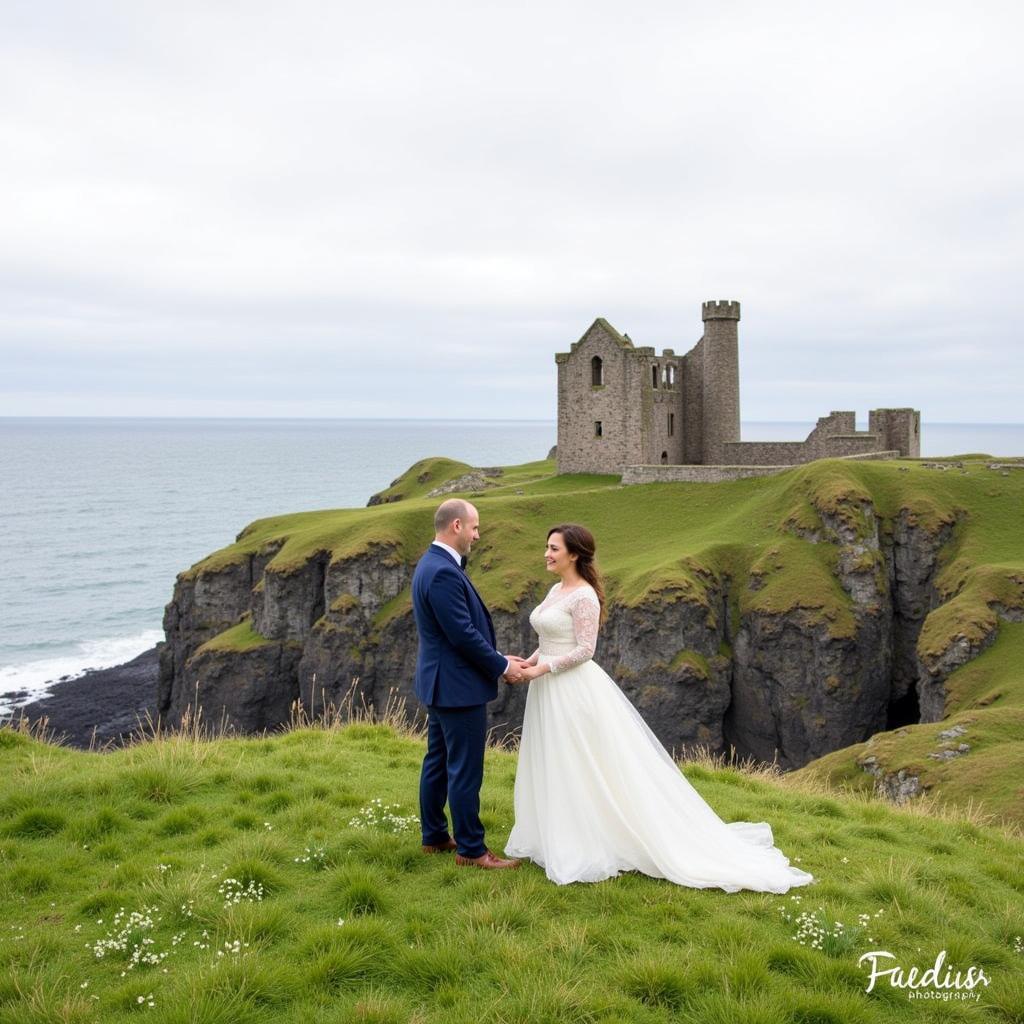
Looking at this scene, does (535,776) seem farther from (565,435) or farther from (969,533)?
(565,435)

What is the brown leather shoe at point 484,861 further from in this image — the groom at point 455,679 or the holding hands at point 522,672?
the holding hands at point 522,672

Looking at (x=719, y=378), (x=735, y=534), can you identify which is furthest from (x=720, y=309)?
(x=735, y=534)

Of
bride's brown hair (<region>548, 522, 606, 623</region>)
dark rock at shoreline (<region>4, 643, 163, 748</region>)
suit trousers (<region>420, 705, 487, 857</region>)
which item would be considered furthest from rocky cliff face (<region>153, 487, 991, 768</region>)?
bride's brown hair (<region>548, 522, 606, 623</region>)

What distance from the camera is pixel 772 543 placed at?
49.3 m

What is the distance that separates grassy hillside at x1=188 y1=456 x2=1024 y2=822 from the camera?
125 feet

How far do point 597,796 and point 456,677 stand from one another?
6.48ft

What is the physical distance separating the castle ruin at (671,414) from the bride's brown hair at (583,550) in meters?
54.8

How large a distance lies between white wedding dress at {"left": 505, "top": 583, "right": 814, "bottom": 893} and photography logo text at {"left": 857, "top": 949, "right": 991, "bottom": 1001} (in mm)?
1447

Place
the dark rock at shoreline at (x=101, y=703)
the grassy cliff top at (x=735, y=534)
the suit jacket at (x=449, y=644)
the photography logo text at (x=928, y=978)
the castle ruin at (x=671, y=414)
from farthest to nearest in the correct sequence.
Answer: the castle ruin at (x=671, y=414) < the dark rock at shoreline at (x=101, y=703) < the grassy cliff top at (x=735, y=534) < the suit jacket at (x=449, y=644) < the photography logo text at (x=928, y=978)

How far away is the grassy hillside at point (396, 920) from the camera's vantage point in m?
6.88

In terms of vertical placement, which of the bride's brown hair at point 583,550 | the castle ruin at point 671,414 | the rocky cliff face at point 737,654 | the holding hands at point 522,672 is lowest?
the rocky cliff face at point 737,654

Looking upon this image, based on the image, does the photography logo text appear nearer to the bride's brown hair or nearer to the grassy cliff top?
the bride's brown hair

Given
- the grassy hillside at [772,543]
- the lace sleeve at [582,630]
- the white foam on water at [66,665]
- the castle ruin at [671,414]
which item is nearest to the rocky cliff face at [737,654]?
the grassy hillside at [772,543]

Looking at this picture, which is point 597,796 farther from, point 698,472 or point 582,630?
point 698,472
